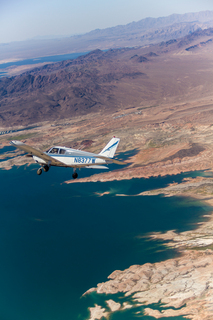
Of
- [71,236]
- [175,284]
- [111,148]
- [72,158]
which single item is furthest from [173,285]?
[72,158]

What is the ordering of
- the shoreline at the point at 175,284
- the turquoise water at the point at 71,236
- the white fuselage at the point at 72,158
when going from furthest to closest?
the turquoise water at the point at 71,236, the shoreline at the point at 175,284, the white fuselage at the point at 72,158

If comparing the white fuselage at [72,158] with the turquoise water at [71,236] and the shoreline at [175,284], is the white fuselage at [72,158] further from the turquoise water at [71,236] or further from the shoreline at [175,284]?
the turquoise water at [71,236]

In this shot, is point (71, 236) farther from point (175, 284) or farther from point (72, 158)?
point (72, 158)

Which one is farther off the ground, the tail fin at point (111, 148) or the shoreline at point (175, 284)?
A: the tail fin at point (111, 148)

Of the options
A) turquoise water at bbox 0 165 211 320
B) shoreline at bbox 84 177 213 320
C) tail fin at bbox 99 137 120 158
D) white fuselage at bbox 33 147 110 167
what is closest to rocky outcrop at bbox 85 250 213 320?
shoreline at bbox 84 177 213 320

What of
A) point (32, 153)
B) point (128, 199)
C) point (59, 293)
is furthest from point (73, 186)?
point (32, 153)

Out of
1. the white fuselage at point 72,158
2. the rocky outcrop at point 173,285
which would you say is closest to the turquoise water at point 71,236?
the rocky outcrop at point 173,285

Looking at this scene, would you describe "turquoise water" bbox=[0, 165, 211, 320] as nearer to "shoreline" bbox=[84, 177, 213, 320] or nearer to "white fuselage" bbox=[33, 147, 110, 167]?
"shoreline" bbox=[84, 177, 213, 320]

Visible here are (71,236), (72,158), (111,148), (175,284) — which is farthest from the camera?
(71,236)
